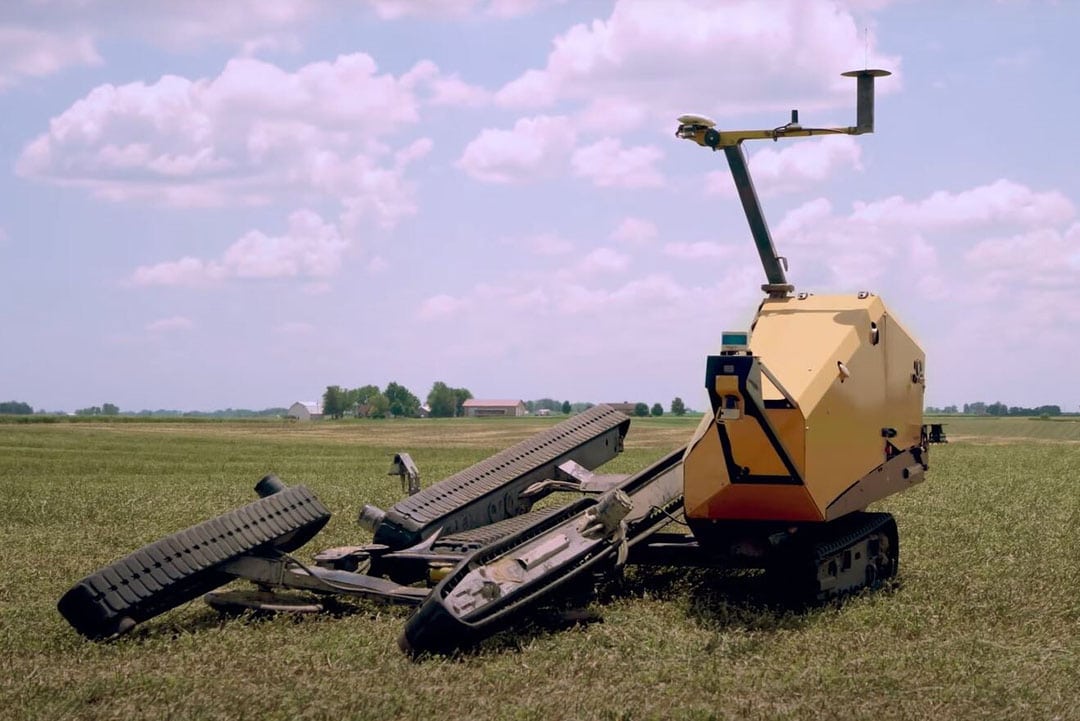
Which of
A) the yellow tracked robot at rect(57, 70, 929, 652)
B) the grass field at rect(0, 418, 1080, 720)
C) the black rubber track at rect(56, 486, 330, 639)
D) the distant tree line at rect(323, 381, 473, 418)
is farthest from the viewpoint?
the distant tree line at rect(323, 381, 473, 418)

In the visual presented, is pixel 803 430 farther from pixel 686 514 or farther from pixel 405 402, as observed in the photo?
pixel 405 402

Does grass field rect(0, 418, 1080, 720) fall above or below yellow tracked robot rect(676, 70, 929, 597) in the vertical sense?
below

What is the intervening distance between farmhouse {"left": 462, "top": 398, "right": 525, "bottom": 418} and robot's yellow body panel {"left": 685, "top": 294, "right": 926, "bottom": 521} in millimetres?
142053

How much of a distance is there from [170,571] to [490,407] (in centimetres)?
15136

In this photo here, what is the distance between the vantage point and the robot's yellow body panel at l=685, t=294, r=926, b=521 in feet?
33.1

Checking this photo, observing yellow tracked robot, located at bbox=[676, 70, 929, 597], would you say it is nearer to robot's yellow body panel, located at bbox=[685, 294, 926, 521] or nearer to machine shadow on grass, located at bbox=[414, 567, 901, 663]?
robot's yellow body panel, located at bbox=[685, 294, 926, 521]

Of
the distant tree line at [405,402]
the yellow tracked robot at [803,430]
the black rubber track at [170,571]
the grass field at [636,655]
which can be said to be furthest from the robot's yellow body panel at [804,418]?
the distant tree line at [405,402]

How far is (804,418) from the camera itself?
10.1m

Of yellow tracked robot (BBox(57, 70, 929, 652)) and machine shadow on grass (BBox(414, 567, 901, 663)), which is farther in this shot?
machine shadow on grass (BBox(414, 567, 901, 663))

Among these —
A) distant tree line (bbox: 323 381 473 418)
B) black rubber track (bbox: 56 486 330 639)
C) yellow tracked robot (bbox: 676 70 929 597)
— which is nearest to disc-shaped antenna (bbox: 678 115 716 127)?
yellow tracked robot (bbox: 676 70 929 597)

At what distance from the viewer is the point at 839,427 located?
10750 mm

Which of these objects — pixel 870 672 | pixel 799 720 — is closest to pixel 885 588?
pixel 870 672

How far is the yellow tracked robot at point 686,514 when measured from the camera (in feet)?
30.8

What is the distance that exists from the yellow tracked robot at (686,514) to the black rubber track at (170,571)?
0.01m
